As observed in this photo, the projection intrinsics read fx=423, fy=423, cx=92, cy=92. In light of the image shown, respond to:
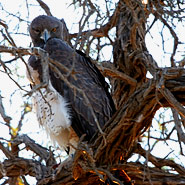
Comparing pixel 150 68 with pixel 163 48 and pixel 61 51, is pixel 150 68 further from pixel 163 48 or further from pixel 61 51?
pixel 61 51

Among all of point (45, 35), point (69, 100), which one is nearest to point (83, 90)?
point (69, 100)

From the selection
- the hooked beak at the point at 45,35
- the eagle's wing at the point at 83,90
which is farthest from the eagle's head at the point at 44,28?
the eagle's wing at the point at 83,90

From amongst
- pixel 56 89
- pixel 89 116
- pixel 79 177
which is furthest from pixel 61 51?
pixel 79 177

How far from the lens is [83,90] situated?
5.29 m

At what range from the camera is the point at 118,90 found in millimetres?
5367

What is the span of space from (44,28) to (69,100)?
5.87 ft

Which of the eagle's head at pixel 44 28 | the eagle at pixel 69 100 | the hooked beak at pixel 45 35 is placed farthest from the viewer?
the eagle's head at pixel 44 28

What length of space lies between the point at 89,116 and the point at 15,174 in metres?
1.12

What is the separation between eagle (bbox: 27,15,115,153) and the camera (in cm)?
508

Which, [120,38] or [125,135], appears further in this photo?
[120,38]

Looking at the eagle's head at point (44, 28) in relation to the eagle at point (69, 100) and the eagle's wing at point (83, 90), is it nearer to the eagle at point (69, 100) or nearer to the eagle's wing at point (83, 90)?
the eagle at point (69, 100)

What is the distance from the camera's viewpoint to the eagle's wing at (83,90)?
16.7ft

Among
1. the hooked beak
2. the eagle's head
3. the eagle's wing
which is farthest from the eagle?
the eagle's head

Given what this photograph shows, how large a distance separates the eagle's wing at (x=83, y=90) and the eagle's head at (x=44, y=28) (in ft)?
2.12
